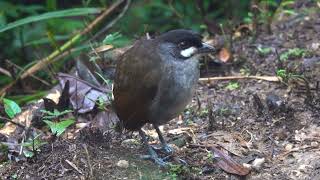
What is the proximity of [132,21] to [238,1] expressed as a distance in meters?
1.20

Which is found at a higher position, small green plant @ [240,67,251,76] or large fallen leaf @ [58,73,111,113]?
small green plant @ [240,67,251,76]

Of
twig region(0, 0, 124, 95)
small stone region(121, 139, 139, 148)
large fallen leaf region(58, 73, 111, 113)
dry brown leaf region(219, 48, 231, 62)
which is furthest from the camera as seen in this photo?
twig region(0, 0, 124, 95)

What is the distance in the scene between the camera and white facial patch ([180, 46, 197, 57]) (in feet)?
13.2

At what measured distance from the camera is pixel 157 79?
390cm

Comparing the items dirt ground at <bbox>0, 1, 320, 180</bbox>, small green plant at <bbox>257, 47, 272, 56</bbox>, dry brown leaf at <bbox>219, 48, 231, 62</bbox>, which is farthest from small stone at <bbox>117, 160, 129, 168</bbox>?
small green plant at <bbox>257, 47, 272, 56</bbox>

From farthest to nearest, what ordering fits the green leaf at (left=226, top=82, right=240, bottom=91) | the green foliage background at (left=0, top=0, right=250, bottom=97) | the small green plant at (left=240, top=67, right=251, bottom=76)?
1. the green foliage background at (left=0, top=0, right=250, bottom=97)
2. the small green plant at (left=240, top=67, right=251, bottom=76)
3. the green leaf at (left=226, top=82, right=240, bottom=91)

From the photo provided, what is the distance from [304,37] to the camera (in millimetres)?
5863

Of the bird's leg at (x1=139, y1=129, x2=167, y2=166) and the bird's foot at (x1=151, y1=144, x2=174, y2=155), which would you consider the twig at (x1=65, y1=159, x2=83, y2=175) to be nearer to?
the bird's leg at (x1=139, y1=129, x2=167, y2=166)

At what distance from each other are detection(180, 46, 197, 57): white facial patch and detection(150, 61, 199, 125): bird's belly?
0.07 metres

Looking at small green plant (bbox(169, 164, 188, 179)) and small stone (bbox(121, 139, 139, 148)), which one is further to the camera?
small stone (bbox(121, 139, 139, 148))

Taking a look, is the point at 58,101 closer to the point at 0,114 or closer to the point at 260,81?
the point at 0,114

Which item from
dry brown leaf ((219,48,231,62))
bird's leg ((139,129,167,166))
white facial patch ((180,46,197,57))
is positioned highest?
white facial patch ((180,46,197,57))

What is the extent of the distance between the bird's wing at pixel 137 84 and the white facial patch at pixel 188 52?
16 cm

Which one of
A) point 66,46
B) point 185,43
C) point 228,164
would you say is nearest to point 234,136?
point 228,164
